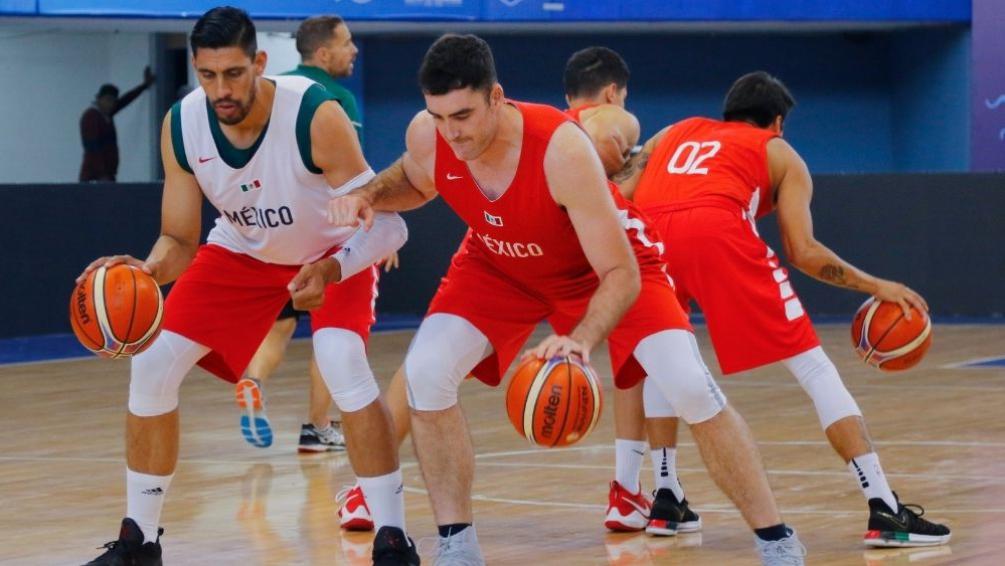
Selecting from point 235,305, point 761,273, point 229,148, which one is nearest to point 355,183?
point 229,148

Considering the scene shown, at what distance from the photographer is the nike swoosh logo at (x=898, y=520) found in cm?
612

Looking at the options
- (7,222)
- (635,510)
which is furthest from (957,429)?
(7,222)

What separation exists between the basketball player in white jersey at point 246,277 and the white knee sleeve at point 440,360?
1.12 ft

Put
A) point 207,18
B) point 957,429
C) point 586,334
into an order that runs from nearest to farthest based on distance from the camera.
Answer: point 586,334 → point 207,18 → point 957,429

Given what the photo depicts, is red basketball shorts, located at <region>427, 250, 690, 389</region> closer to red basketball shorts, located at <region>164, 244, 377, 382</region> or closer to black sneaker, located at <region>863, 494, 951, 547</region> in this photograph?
red basketball shorts, located at <region>164, 244, 377, 382</region>

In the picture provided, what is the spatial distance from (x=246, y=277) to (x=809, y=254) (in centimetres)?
190

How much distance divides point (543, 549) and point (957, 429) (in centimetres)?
358

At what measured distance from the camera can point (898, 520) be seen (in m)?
6.12

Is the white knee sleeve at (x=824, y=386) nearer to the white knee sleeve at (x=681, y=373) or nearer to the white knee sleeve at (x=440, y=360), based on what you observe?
the white knee sleeve at (x=681, y=373)

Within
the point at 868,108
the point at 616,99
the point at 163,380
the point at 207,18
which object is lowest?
the point at 868,108

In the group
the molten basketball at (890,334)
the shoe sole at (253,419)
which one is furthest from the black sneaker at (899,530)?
the shoe sole at (253,419)

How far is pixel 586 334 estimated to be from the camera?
482cm

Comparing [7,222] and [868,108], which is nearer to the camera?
[7,222]

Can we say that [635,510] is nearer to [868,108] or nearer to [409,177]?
[409,177]
